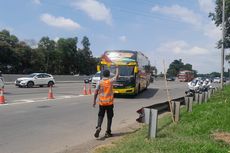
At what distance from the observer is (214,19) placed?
42.0 metres

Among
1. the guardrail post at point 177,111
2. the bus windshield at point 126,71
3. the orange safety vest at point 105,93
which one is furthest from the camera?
the bus windshield at point 126,71

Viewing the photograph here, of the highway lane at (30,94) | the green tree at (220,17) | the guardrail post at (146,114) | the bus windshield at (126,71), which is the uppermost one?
the green tree at (220,17)

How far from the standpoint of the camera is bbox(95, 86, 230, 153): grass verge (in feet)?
27.2

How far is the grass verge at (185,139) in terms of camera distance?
27.2 ft

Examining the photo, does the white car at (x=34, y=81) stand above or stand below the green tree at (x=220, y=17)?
below

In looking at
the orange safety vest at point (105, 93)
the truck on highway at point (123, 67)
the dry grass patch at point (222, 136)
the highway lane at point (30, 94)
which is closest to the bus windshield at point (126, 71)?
the truck on highway at point (123, 67)

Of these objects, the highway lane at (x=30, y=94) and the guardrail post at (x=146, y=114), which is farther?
the highway lane at (x=30, y=94)

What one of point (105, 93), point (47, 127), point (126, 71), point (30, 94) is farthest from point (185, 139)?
point (30, 94)

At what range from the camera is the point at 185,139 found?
9.45 meters

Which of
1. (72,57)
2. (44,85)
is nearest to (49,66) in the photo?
(72,57)

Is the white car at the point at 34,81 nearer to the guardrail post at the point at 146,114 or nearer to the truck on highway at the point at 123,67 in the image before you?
the truck on highway at the point at 123,67

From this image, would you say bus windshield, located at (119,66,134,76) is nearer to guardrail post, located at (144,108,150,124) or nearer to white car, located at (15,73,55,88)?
white car, located at (15,73,55,88)

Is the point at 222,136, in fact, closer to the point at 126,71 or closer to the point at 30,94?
the point at 126,71

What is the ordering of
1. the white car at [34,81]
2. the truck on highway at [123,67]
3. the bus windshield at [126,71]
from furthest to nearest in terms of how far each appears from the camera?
the white car at [34,81] < the bus windshield at [126,71] < the truck on highway at [123,67]
